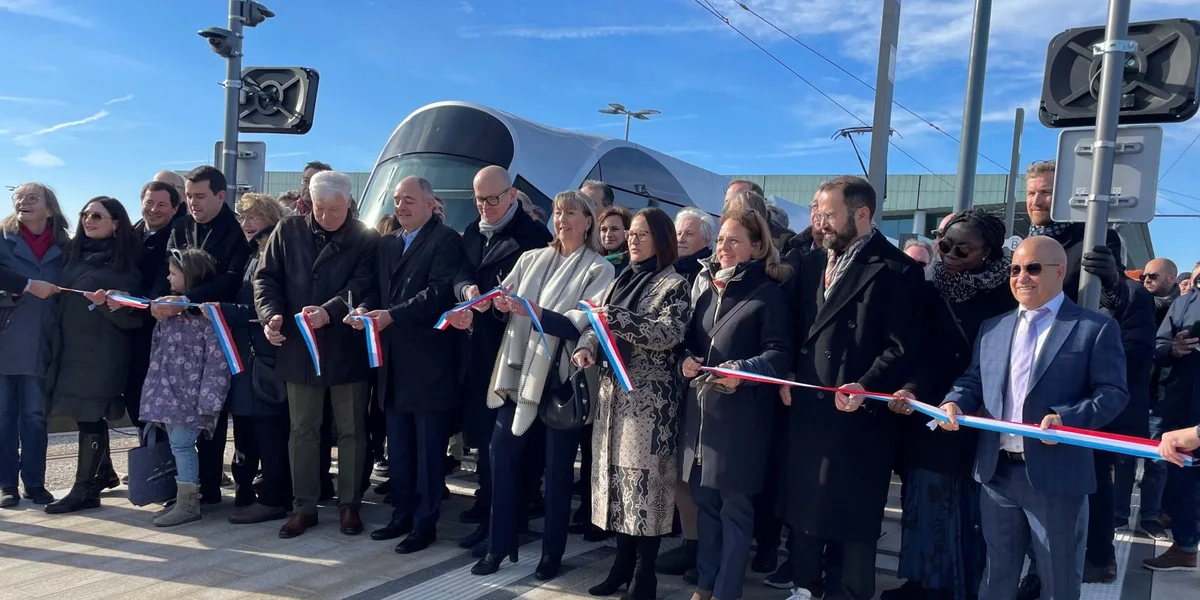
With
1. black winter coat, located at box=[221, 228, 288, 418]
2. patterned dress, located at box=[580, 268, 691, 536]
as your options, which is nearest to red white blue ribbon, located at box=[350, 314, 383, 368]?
black winter coat, located at box=[221, 228, 288, 418]

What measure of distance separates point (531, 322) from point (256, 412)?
206 cm

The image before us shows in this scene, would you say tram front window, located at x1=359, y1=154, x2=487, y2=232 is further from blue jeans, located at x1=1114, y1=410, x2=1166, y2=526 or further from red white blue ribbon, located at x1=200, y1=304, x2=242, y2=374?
blue jeans, located at x1=1114, y1=410, x2=1166, y2=526

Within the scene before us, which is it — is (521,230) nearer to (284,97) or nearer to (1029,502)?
(1029,502)

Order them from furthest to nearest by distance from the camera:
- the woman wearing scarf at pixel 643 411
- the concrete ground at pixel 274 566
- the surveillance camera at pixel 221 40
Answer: the surveillance camera at pixel 221 40, the concrete ground at pixel 274 566, the woman wearing scarf at pixel 643 411

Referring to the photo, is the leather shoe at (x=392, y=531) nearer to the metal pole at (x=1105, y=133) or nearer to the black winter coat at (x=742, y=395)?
the black winter coat at (x=742, y=395)

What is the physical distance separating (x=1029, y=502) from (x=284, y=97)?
688 centimetres

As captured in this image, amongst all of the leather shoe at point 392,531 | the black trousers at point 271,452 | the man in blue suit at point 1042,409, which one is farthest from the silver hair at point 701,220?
the black trousers at point 271,452

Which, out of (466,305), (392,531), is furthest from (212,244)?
(392,531)

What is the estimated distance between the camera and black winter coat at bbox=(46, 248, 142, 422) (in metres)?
5.44

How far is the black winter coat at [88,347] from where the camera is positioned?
17.8 ft

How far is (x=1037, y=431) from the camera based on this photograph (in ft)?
10.3

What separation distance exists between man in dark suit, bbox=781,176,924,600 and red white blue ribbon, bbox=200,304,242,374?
3284 millimetres

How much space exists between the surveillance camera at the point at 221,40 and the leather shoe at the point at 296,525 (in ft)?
14.3

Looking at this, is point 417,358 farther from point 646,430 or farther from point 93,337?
point 93,337
